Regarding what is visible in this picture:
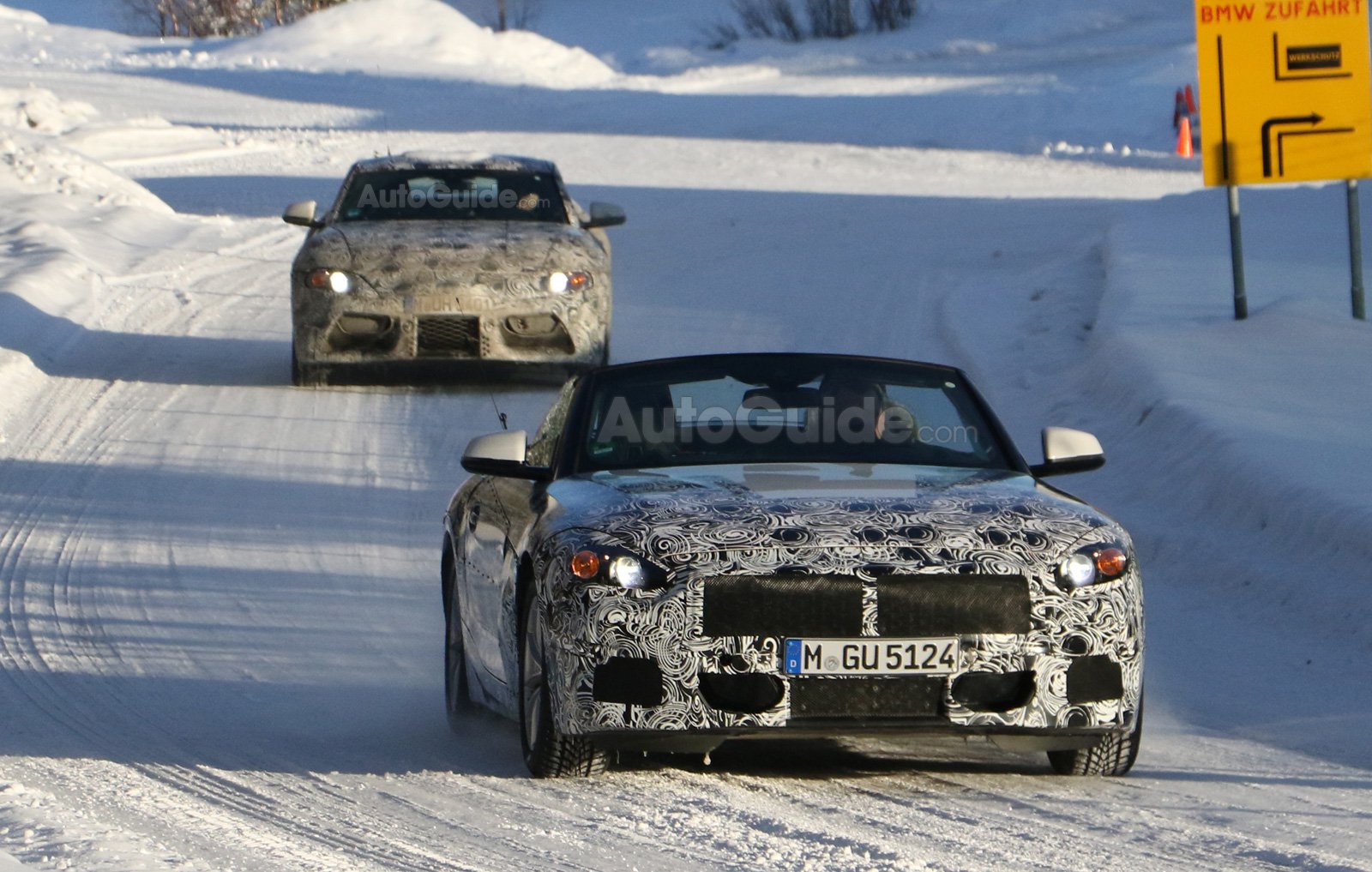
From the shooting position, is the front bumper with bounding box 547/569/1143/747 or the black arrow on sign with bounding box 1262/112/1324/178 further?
the black arrow on sign with bounding box 1262/112/1324/178

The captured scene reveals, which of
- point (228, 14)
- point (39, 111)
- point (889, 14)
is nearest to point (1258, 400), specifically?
point (39, 111)

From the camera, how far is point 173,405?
13445 millimetres

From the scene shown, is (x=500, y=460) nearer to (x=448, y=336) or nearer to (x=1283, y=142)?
(x=448, y=336)

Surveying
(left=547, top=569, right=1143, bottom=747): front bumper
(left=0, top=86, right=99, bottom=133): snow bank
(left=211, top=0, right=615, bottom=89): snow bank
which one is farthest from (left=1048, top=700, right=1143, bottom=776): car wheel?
(left=211, top=0, right=615, bottom=89): snow bank

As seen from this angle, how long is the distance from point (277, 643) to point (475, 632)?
1918 millimetres

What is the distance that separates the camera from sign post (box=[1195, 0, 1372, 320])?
14.1 meters

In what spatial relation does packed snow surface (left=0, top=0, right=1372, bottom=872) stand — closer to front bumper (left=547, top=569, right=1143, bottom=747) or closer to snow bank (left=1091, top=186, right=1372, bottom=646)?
snow bank (left=1091, top=186, right=1372, bottom=646)

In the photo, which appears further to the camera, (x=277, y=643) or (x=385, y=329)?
(x=385, y=329)

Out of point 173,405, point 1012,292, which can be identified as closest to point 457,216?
point 173,405

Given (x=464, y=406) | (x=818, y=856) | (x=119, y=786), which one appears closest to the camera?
(x=818, y=856)

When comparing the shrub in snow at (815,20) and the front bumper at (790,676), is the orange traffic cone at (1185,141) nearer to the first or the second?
the front bumper at (790,676)

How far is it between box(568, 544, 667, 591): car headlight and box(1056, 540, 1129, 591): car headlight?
103 centimetres

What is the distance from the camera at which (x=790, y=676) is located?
532 cm

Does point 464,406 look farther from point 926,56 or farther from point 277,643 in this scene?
point 926,56
